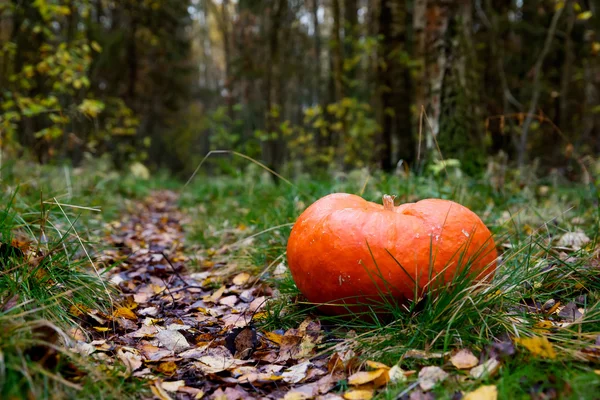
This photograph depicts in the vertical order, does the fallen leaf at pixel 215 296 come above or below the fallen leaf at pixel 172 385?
below

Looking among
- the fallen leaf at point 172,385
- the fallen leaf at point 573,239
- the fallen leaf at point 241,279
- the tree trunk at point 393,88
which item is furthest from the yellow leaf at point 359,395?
the tree trunk at point 393,88

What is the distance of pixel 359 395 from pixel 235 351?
0.70 meters

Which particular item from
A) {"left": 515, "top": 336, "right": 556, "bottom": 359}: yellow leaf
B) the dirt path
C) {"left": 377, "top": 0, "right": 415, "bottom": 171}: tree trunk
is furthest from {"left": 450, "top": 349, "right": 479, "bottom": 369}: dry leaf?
{"left": 377, "top": 0, "right": 415, "bottom": 171}: tree trunk

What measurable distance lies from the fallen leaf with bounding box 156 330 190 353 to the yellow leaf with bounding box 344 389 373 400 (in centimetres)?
87

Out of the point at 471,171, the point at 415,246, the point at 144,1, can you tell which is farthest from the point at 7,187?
the point at 144,1

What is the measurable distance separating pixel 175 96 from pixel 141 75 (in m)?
1.45

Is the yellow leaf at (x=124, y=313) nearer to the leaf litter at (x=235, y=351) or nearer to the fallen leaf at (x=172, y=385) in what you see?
the leaf litter at (x=235, y=351)

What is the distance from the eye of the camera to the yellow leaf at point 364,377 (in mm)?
1658

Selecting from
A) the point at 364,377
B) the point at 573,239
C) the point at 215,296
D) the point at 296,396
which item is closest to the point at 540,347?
the point at 364,377

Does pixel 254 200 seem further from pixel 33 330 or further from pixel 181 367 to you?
pixel 33 330

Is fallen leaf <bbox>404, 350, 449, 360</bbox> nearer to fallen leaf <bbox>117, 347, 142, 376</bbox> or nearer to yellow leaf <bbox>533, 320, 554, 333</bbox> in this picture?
yellow leaf <bbox>533, 320, 554, 333</bbox>

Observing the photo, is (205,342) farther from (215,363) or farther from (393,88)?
(393,88)

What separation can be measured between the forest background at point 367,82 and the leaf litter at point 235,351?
1.72 m

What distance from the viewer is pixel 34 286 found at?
2047 mm
